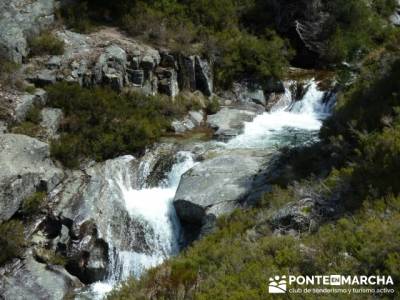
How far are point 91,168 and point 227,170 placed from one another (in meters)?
3.68

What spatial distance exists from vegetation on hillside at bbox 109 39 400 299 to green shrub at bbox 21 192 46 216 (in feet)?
15.8

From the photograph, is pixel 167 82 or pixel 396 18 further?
pixel 396 18

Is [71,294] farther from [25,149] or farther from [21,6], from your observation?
[21,6]

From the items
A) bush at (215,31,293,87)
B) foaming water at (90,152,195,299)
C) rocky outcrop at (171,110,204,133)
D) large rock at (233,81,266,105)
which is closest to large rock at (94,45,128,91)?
rocky outcrop at (171,110,204,133)

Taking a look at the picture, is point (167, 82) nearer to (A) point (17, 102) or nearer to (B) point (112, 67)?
(B) point (112, 67)

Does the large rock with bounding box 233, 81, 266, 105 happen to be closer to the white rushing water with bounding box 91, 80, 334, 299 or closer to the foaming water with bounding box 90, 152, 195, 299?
the white rushing water with bounding box 91, 80, 334, 299

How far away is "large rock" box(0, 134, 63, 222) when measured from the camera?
10.8 m

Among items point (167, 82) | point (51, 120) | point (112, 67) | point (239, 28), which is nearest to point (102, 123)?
point (51, 120)

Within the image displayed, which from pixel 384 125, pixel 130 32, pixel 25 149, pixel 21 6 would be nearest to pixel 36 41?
pixel 21 6

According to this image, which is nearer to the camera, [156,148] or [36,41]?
[156,148]

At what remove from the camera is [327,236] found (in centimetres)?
538

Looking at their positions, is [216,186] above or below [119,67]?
above

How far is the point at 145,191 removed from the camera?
12141 mm

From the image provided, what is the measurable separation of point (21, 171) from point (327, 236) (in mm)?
8147
